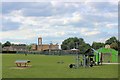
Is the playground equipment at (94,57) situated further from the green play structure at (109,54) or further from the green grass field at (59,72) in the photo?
the green grass field at (59,72)

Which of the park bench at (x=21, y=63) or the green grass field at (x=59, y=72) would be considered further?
the park bench at (x=21, y=63)

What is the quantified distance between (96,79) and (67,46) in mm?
170251

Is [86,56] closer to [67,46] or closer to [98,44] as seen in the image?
[98,44]

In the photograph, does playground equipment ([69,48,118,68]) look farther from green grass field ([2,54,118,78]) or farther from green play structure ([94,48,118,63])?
green grass field ([2,54,118,78])

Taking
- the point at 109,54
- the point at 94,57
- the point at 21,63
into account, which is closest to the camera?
the point at 21,63

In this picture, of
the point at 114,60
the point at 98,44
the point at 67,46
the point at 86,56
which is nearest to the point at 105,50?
the point at 114,60

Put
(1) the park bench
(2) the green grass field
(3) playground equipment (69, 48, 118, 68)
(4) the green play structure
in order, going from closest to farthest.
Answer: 1. (2) the green grass field
2. (1) the park bench
3. (3) playground equipment (69, 48, 118, 68)
4. (4) the green play structure

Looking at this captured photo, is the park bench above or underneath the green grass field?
above

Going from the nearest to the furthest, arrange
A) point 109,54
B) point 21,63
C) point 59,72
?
point 59,72 < point 21,63 < point 109,54

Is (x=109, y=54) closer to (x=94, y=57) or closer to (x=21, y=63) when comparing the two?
(x=94, y=57)

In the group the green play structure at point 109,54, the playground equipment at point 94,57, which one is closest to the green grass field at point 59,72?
the playground equipment at point 94,57

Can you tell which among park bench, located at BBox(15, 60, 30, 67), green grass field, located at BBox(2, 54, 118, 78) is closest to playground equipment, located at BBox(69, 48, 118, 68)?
green grass field, located at BBox(2, 54, 118, 78)

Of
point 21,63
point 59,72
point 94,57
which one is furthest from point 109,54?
point 59,72

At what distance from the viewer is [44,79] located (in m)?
20.7
